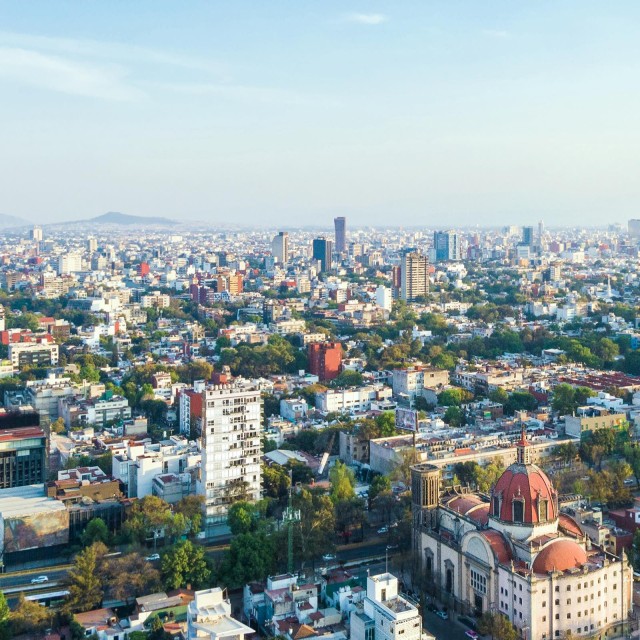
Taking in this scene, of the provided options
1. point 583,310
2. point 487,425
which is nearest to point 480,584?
point 487,425

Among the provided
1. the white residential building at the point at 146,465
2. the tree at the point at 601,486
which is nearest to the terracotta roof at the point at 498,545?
the tree at the point at 601,486

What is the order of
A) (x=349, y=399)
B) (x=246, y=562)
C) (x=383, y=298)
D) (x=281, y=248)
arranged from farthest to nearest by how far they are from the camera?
(x=281, y=248)
(x=383, y=298)
(x=349, y=399)
(x=246, y=562)

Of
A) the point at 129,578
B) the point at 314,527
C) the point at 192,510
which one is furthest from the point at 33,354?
the point at 129,578

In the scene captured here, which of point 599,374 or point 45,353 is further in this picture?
point 45,353

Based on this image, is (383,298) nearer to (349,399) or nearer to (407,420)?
(349,399)

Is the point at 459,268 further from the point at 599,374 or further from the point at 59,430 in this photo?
the point at 59,430

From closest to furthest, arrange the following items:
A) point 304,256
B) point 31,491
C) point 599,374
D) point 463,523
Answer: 1. point 463,523
2. point 31,491
3. point 599,374
4. point 304,256
